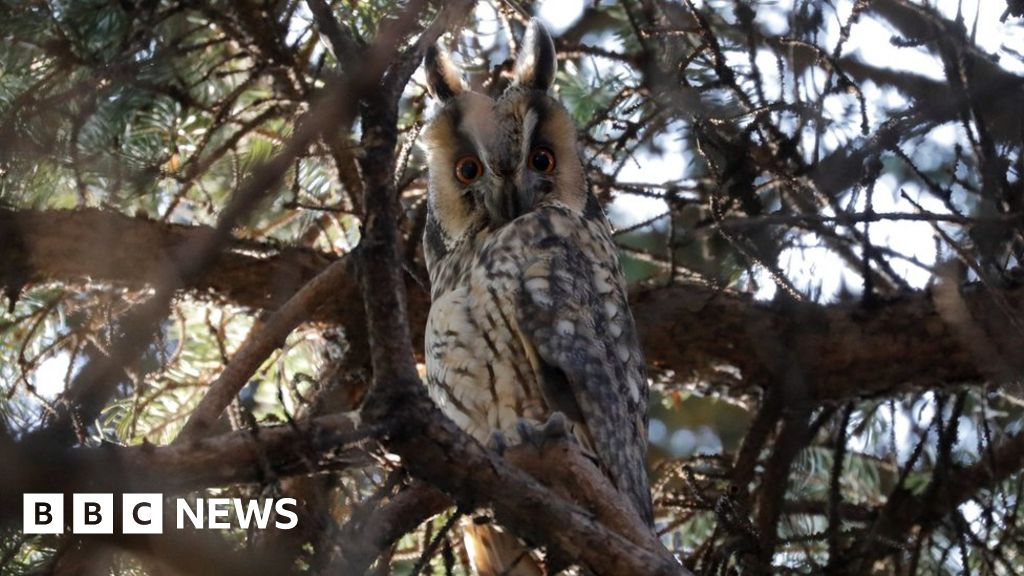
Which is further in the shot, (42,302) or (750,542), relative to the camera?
(42,302)

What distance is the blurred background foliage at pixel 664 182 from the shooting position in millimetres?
2508

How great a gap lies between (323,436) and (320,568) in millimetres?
214

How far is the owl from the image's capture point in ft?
8.80

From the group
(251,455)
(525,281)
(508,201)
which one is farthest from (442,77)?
(251,455)

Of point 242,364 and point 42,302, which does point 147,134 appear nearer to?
point 42,302

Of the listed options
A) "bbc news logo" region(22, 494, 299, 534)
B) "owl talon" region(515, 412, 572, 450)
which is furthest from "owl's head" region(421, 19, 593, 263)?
"bbc news logo" region(22, 494, 299, 534)

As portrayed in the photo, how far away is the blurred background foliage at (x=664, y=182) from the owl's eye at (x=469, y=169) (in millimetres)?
154

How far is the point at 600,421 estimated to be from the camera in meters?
2.67

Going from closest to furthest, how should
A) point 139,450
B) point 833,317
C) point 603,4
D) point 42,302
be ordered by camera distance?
point 139,450 < point 833,317 < point 42,302 < point 603,4

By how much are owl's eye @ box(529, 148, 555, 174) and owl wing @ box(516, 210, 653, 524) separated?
0.20 m

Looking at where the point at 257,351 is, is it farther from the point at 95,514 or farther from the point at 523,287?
the point at 95,514

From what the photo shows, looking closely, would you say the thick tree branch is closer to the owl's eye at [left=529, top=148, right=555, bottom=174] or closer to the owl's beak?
the owl's beak

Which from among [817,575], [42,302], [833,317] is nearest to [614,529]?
[817,575]

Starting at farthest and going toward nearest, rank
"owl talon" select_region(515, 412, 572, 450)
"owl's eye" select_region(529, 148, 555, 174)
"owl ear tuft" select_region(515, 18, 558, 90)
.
→ "owl ear tuft" select_region(515, 18, 558, 90)
"owl's eye" select_region(529, 148, 555, 174)
"owl talon" select_region(515, 412, 572, 450)
